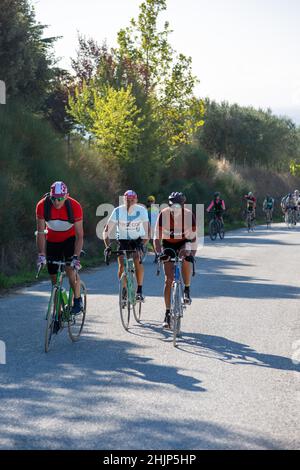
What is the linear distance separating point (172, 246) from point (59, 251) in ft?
5.68

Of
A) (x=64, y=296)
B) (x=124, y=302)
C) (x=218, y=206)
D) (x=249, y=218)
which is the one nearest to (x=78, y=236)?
(x=64, y=296)

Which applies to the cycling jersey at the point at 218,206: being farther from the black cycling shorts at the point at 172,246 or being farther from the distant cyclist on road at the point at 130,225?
the black cycling shorts at the point at 172,246

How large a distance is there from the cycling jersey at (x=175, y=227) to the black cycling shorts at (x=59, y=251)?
143 centimetres

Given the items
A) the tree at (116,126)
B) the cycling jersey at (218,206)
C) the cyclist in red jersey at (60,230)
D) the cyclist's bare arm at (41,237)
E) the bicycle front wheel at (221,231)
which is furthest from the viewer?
the bicycle front wheel at (221,231)

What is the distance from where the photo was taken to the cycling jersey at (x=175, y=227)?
35.6 ft

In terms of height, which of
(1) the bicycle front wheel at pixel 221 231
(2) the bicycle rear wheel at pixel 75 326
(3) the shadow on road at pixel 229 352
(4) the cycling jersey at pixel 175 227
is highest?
(4) the cycling jersey at pixel 175 227

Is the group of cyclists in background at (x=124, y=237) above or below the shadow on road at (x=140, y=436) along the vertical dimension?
above

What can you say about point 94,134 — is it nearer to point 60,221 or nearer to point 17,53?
point 17,53

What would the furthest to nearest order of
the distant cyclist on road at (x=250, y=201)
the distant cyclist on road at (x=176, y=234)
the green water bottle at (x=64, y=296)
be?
the distant cyclist on road at (x=250, y=201) < the distant cyclist on road at (x=176, y=234) < the green water bottle at (x=64, y=296)

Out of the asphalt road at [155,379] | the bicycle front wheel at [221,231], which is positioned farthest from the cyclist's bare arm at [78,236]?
the bicycle front wheel at [221,231]

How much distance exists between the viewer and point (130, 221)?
11.6 m

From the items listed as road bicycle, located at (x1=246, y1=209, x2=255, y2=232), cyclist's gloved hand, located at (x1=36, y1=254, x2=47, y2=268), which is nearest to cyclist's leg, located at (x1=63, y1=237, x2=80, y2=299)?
cyclist's gloved hand, located at (x1=36, y1=254, x2=47, y2=268)

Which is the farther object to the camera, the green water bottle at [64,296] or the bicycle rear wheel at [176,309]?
the bicycle rear wheel at [176,309]

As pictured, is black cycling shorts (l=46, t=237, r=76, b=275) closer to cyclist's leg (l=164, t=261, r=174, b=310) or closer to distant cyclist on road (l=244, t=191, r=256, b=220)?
cyclist's leg (l=164, t=261, r=174, b=310)
